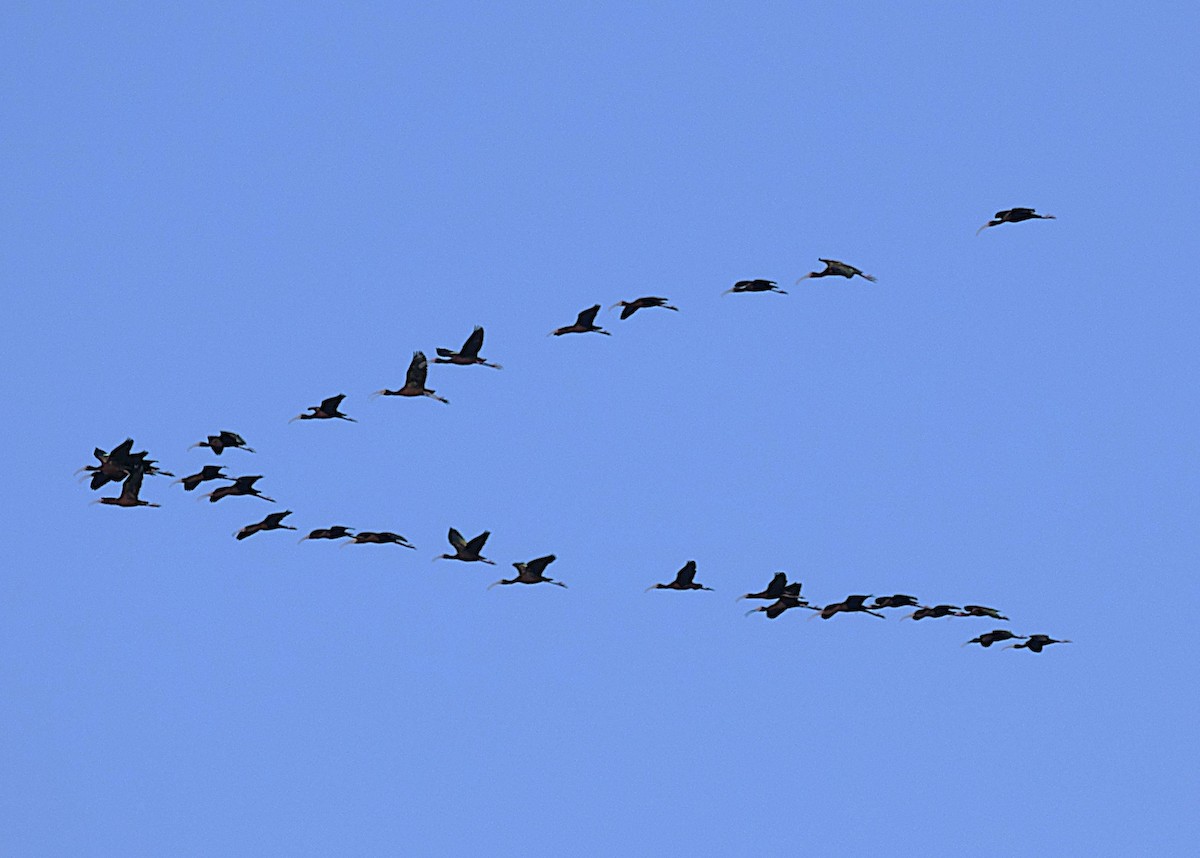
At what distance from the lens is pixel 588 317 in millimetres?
89250

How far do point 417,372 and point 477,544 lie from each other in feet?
18.5

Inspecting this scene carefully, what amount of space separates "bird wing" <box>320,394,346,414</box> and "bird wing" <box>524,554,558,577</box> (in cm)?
781

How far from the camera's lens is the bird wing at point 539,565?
89.8 metres

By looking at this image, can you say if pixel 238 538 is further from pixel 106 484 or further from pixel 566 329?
pixel 566 329

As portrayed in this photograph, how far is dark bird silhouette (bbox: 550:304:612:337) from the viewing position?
292ft

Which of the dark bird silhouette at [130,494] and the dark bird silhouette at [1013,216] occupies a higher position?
the dark bird silhouette at [1013,216]

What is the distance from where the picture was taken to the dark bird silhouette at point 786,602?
314 ft

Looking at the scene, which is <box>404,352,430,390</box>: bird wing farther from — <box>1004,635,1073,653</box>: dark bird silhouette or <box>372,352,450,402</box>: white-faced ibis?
<box>1004,635,1073,653</box>: dark bird silhouette

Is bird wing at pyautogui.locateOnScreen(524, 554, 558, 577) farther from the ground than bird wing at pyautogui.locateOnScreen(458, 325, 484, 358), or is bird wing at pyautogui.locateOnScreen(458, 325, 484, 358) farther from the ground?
bird wing at pyautogui.locateOnScreen(458, 325, 484, 358)

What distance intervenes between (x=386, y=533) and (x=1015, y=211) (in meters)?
21.8

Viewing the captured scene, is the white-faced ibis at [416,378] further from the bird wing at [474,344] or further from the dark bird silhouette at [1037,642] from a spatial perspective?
the dark bird silhouette at [1037,642]

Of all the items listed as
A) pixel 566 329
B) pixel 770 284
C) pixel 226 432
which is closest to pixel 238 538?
pixel 226 432

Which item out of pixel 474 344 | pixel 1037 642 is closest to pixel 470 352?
pixel 474 344

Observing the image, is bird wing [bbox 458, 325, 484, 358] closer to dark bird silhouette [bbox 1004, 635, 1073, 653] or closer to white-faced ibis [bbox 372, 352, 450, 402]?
white-faced ibis [bbox 372, 352, 450, 402]
